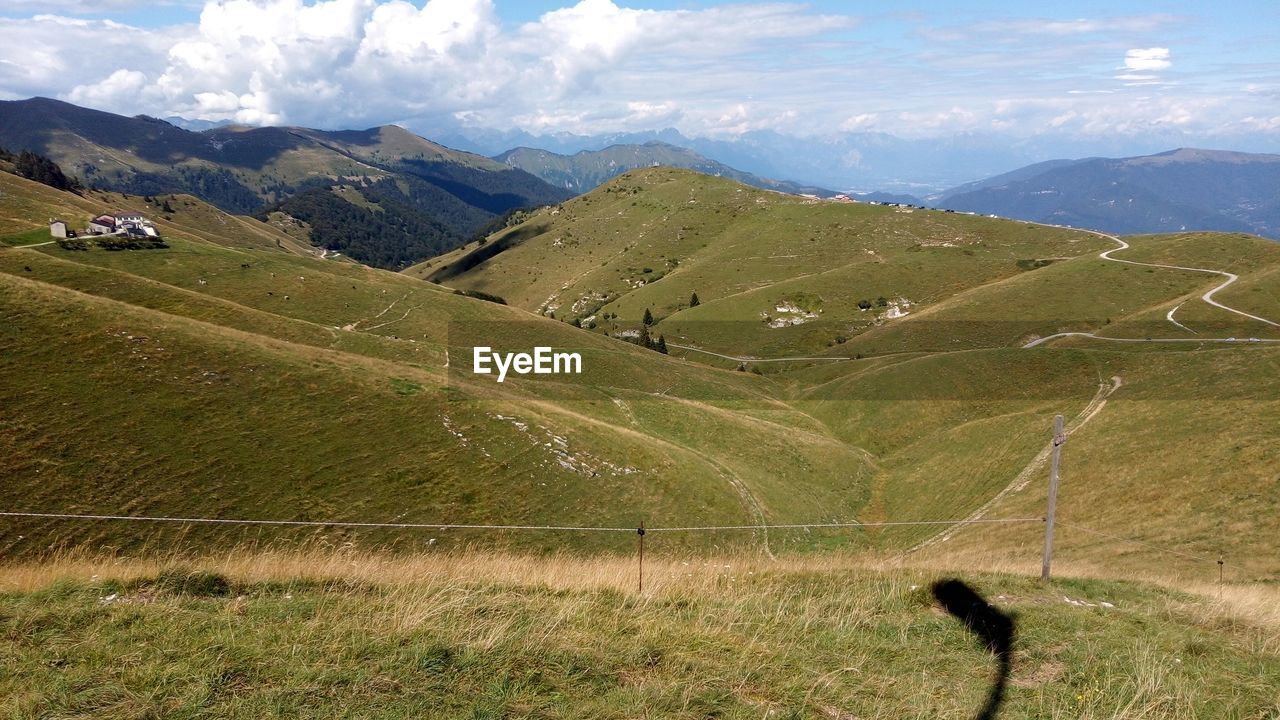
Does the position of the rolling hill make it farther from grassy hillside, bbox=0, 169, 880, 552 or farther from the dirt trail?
the dirt trail

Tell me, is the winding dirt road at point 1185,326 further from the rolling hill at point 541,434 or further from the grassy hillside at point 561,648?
the grassy hillside at point 561,648

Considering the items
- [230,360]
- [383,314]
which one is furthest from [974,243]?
[230,360]

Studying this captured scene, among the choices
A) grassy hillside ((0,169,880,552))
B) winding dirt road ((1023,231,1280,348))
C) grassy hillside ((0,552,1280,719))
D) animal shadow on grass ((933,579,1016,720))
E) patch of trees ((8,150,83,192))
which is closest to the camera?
grassy hillside ((0,552,1280,719))

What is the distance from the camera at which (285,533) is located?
23609 mm

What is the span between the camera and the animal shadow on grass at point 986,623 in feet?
29.0

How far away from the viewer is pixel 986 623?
11352mm

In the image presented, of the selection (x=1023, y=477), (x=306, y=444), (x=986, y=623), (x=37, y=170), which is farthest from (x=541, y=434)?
(x=37, y=170)

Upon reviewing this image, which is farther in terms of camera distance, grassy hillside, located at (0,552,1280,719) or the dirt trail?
the dirt trail

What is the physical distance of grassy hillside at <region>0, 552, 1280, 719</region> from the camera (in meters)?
7.04

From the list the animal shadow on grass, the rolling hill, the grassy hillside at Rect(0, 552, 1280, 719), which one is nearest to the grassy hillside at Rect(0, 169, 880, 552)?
the rolling hill

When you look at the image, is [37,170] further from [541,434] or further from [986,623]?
[986,623]

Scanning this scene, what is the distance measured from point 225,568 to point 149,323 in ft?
98.2

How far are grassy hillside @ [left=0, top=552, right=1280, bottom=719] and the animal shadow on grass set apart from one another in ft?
0.52

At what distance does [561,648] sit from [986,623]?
8.40 m
